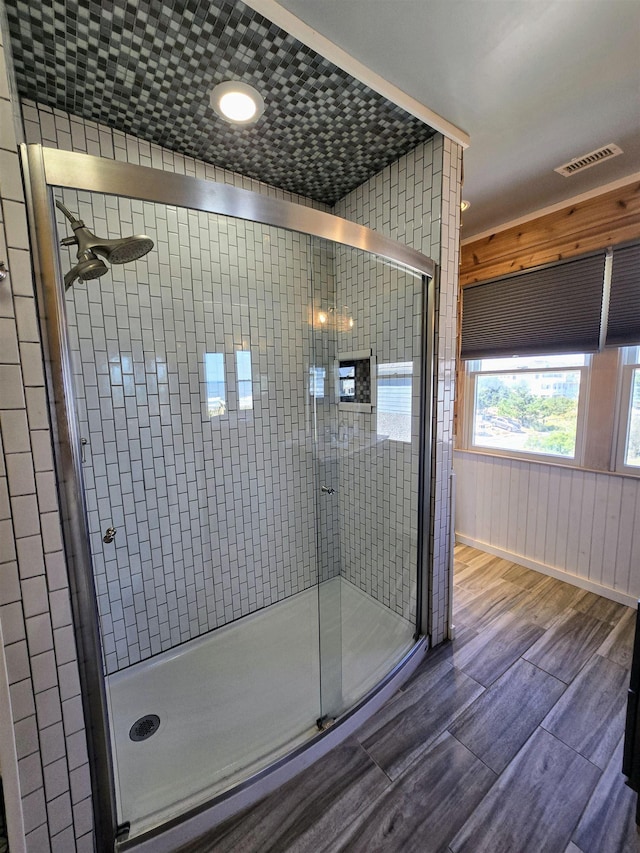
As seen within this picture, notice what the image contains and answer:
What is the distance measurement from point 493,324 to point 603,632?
213 cm

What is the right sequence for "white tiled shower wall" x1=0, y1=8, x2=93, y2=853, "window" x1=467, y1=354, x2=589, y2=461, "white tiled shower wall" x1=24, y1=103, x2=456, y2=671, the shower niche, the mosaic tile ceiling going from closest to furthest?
"white tiled shower wall" x1=0, y1=8, x2=93, y2=853, the mosaic tile ceiling, "white tiled shower wall" x1=24, y1=103, x2=456, y2=671, the shower niche, "window" x1=467, y1=354, x2=589, y2=461

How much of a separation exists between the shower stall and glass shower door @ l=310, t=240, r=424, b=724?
0.01m

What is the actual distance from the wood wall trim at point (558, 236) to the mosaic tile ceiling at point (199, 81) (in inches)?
50.0

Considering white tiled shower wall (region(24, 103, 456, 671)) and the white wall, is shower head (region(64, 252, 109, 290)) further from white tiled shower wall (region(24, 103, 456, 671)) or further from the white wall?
the white wall

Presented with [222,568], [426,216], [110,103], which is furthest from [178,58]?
[222,568]

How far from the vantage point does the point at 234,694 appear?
63.8 inches

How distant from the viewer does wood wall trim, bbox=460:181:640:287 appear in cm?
200

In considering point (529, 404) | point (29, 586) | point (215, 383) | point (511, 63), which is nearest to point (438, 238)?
point (511, 63)

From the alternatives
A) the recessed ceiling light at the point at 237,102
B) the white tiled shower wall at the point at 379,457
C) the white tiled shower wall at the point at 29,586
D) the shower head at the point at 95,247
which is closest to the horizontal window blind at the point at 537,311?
the white tiled shower wall at the point at 379,457

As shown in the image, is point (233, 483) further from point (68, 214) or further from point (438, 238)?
point (438, 238)

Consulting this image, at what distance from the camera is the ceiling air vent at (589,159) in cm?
172

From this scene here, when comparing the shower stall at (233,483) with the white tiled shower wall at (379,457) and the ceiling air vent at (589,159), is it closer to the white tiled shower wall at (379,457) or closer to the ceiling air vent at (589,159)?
the white tiled shower wall at (379,457)

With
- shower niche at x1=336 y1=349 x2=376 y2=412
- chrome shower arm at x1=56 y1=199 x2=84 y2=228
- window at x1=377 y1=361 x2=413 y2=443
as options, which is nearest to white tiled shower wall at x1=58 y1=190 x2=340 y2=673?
shower niche at x1=336 y1=349 x2=376 y2=412

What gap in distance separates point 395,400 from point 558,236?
1.65 m
